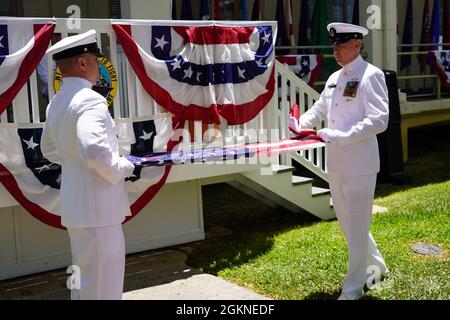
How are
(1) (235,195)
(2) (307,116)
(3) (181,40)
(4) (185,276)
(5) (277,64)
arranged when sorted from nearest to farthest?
(2) (307,116), (4) (185,276), (3) (181,40), (5) (277,64), (1) (235,195)

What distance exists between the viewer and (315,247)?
232 inches

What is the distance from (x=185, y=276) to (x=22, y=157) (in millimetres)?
1776

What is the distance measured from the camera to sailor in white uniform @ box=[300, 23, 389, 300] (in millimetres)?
4230

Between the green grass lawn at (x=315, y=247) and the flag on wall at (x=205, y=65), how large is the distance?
53.7 inches

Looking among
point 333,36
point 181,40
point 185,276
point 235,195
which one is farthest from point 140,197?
point 235,195

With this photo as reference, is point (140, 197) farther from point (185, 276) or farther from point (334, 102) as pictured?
point (334, 102)

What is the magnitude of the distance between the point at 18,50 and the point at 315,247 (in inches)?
130

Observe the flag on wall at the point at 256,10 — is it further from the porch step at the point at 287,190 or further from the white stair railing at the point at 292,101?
the porch step at the point at 287,190

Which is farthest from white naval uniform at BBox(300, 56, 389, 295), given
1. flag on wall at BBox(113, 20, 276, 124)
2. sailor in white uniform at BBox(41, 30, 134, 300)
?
sailor in white uniform at BBox(41, 30, 134, 300)

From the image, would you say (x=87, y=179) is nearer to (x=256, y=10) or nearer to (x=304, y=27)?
(x=256, y=10)

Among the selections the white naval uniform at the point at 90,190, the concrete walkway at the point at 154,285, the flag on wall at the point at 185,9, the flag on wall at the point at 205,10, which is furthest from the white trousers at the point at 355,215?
the flag on wall at the point at 205,10

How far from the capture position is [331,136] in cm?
424

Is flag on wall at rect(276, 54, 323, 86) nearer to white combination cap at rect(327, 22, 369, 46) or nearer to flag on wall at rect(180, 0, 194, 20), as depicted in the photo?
flag on wall at rect(180, 0, 194, 20)

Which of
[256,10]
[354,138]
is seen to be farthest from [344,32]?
[256,10]
